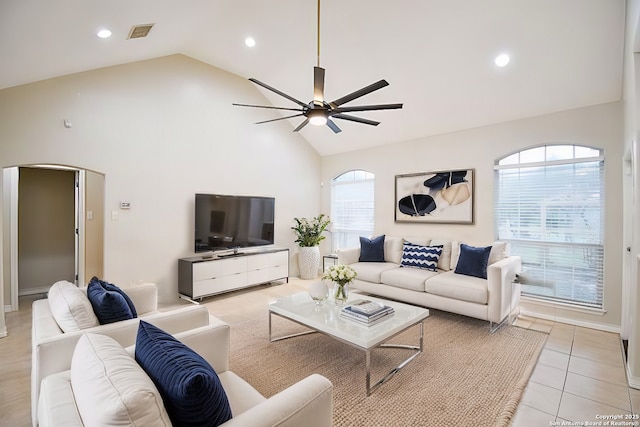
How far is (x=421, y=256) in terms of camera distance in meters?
4.51

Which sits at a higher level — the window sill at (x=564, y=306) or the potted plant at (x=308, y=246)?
the potted plant at (x=308, y=246)

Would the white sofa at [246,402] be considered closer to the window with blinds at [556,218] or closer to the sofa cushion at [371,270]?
the sofa cushion at [371,270]

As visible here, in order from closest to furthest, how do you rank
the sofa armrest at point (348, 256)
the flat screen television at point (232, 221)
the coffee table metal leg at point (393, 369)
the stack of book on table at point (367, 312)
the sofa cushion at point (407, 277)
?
the coffee table metal leg at point (393, 369), the stack of book on table at point (367, 312), the sofa cushion at point (407, 277), the flat screen television at point (232, 221), the sofa armrest at point (348, 256)

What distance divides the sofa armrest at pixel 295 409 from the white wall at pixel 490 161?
3.92 meters

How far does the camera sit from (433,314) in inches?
158

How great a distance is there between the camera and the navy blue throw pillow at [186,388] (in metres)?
1.03

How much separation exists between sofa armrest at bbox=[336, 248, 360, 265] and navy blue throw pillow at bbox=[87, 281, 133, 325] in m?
3.28

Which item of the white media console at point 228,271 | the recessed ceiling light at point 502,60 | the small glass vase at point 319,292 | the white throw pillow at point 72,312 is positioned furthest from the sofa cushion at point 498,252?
the white throw pillow at point 72,312

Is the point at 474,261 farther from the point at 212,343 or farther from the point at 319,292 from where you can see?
the point at 212,343

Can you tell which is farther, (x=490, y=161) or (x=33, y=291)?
(x=33, y=291)

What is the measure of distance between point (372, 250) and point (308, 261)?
1475 millimetres

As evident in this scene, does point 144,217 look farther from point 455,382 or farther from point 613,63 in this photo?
point 613,63

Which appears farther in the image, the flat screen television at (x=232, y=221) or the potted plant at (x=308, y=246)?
the potted plant at (x=308, y=246)

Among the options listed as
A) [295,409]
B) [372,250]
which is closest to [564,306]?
[372,250]
